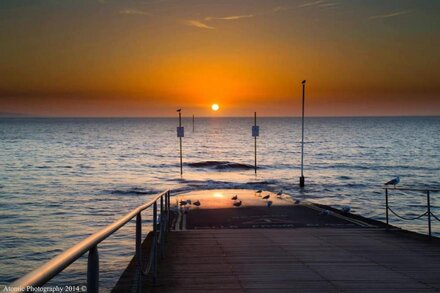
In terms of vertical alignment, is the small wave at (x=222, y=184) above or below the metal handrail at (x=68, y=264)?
below

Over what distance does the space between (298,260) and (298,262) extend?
17 centimetres

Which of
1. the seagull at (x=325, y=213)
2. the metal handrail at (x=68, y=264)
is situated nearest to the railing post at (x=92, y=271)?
the metal handrail at (x=68, y=264)

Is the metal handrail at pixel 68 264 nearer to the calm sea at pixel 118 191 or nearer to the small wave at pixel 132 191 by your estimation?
the calm sea at pixel 118 191

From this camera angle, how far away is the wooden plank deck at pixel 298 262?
7.57 m

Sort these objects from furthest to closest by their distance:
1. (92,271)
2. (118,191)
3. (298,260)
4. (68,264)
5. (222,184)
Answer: (222,184)
(118,191)
(298,260)
(92,271)
(68,264)

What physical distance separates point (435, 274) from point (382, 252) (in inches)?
77.2

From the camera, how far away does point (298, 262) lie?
913 centimetres

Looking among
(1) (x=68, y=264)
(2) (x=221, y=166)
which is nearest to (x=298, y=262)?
(1) (x=68, y=264)

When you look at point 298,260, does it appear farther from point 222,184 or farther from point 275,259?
point 222,184

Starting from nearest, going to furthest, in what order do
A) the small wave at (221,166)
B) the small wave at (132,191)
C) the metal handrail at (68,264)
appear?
1. the metal handrail at (68,264)
2. the small wave at (132,191)
3. the small wave at (221,166)

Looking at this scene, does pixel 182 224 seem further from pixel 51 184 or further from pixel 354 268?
pixel 51 184

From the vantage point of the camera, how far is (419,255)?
395 inches

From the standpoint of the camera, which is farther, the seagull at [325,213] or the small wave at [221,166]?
→ the small wave at [221,166]

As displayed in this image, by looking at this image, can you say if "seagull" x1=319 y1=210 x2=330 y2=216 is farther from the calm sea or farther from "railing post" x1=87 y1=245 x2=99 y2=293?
"railing post" x1=87 y1=245 x2=99 y2=293
